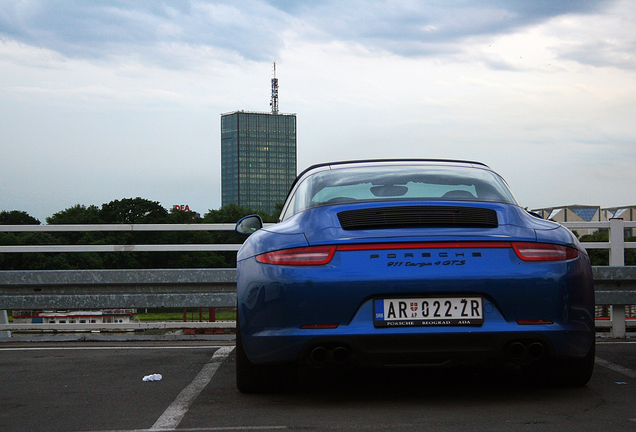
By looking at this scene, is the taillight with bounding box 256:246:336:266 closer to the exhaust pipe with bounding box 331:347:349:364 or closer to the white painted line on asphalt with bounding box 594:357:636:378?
the exhaust pipe with bounding box 331:347:349:364

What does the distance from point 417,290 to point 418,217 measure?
0.40 m

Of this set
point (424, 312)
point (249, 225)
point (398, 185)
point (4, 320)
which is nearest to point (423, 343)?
point (424, 312)

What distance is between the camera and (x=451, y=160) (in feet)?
15.9

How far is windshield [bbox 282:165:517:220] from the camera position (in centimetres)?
397

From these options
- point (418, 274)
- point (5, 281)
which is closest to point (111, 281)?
A: point (5, 281)

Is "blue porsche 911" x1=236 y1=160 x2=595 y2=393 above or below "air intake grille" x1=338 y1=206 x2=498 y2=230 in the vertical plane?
below

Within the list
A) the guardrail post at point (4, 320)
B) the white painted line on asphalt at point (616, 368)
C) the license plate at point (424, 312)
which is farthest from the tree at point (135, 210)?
the license plate at point (424, 312)

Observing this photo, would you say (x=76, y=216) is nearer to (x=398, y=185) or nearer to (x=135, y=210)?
(x=135, y=210)

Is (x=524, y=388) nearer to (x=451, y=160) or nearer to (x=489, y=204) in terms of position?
A: (x=489, y=204)

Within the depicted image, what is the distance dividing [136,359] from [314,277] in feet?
9.16

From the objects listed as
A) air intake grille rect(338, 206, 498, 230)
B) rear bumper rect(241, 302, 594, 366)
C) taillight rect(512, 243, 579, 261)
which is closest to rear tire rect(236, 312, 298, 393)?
rear bumper rect(241, 302, 594, 366)

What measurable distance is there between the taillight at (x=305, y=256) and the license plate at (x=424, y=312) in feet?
1.07

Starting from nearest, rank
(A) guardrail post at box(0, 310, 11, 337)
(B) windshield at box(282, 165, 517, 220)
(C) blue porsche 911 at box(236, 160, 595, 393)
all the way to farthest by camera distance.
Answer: (C) blue porsche 911 at box(236, 160, 595, 393)
(B) windshield at box(282, 165, 517, 220)
(A) guardrail post at box(0, 310, 11, 337)

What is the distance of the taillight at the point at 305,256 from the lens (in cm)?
353
